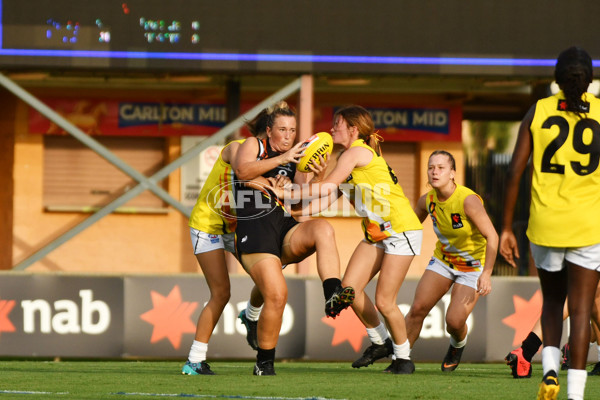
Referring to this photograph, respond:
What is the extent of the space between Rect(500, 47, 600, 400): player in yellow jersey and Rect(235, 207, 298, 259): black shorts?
2266 mm

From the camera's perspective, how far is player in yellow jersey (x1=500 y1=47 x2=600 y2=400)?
5.59m

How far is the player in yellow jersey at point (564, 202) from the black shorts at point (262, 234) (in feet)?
7.43

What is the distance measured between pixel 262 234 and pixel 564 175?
263 centimetres

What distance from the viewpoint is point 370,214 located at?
843 cm

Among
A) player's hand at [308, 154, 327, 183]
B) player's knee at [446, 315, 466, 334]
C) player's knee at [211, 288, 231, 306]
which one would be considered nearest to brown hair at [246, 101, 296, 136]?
player's hand at [308, 154, 327, 183]

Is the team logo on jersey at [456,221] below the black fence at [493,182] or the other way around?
below

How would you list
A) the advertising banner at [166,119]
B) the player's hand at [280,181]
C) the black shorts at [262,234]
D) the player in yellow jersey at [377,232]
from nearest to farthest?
the black shorts at [262,234] < the player's hand at [280,181] < the player in yellow jersey at [377,232] < the advertising banner at [166,119]

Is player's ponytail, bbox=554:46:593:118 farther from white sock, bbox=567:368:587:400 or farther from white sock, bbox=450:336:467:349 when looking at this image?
white sock, bbox=450:336:467:349

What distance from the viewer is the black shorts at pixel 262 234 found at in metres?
7.62

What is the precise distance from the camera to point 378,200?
8.38 m

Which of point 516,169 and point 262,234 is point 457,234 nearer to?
point 262,234

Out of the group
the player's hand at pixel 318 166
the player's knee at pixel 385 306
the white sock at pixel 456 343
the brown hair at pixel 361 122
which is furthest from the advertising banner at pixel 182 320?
the player's hand at pixel 318 166

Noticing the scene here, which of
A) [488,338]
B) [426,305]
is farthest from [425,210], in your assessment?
[488,338]

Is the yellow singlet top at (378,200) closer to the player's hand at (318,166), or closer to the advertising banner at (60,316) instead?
the player's hand at (318,166)
